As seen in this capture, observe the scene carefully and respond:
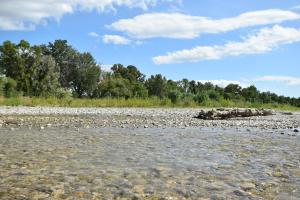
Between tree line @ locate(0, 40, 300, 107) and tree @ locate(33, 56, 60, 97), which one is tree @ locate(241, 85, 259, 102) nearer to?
tree line @ locate(0, 40, 300, 107)

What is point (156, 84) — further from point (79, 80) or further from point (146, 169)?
point (146, 169)

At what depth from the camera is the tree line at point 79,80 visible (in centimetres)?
5331

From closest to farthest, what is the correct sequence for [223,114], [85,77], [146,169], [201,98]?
1. [146,169]
2. [223,114]
3. [201,98]
4. [85,77]

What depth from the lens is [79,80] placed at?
7925 cm

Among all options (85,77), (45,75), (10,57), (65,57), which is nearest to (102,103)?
(45,75)

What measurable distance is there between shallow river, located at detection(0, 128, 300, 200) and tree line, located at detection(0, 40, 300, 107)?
2655 centimetres

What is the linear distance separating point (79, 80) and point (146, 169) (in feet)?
245

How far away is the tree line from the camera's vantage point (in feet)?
175

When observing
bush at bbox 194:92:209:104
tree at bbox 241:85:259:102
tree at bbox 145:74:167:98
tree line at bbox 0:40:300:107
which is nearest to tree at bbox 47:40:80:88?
tree line at bbox 0:40:300:107

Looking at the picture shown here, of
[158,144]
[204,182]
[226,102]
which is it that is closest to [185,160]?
[204,182]

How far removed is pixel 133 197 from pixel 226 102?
3340 centimetres

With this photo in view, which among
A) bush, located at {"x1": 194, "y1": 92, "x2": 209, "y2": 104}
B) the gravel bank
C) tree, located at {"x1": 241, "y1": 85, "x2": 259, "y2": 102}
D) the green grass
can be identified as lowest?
the gravel bank

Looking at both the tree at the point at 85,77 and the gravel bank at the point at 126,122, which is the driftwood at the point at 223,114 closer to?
the gravel bank at the point at 126,122

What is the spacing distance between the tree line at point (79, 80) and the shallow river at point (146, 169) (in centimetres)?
2655
